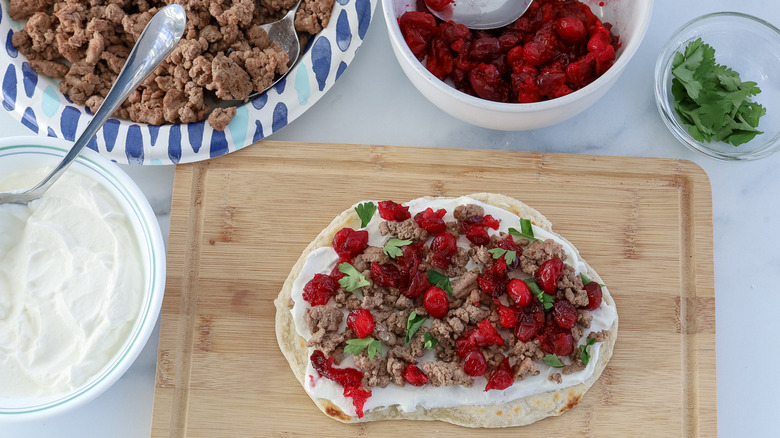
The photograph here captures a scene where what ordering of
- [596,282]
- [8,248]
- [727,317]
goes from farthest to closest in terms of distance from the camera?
[727,317] → [596,282] → [8,248]

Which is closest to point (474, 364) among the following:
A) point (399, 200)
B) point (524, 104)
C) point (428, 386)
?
point (428, 386)

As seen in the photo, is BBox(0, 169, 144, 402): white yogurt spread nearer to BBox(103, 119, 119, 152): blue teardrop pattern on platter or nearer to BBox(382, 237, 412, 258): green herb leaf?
BBox(103, 119, 119, 152): blue teardrop pattern on platter

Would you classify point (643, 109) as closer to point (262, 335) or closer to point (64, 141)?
point (262, 335)

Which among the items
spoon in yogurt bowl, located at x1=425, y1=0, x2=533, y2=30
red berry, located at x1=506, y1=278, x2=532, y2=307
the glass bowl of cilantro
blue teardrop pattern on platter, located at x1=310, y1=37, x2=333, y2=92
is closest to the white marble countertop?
the glass bowl of cilantro

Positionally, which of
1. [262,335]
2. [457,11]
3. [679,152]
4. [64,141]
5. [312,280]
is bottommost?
[262,335]

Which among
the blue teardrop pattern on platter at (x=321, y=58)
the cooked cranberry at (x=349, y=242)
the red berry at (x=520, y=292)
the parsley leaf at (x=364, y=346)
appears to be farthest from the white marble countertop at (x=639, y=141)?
the parsley leaf at (x=364, y=346)

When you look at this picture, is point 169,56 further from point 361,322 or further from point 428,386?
point 428,386

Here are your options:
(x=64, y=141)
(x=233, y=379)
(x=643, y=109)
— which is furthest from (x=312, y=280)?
(x=643, y=109)

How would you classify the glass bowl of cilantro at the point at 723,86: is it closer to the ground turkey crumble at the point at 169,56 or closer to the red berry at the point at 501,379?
the red berry at the point at 501,379
